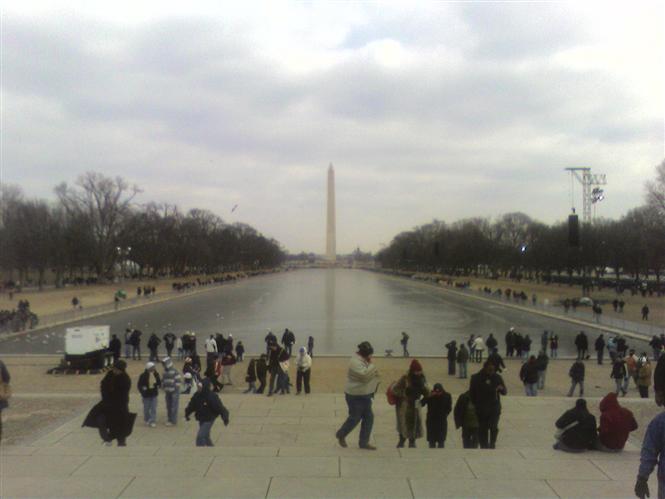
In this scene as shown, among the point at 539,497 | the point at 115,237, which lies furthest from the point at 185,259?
the point at 539,497

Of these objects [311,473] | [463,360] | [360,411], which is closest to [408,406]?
[360,411]

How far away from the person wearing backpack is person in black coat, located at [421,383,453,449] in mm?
175

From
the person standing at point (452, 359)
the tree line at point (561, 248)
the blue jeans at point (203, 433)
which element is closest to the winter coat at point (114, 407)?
the blue jeans at point (203, 433)

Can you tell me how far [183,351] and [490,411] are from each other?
17.5 meters

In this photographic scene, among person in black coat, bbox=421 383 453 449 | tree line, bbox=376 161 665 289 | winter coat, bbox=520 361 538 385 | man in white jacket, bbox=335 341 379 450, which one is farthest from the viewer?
tree line, bbox=376 161 665 289

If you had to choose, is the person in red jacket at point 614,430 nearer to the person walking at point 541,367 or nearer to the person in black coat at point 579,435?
the person in black coat at point 579,435

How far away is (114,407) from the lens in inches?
330

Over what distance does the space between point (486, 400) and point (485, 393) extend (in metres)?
0.11

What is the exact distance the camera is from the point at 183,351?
24.3m

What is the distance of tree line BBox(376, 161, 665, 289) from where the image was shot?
6481cm

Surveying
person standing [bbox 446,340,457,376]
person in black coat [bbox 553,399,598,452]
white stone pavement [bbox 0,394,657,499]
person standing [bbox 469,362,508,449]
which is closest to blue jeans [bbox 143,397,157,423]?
white stone pavement [bbox 0,394,657,499]

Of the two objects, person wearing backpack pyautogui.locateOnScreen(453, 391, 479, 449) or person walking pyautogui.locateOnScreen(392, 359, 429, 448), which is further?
person wearing backpack pyautogui.locateOnScreen(453, 391, 479, 449)

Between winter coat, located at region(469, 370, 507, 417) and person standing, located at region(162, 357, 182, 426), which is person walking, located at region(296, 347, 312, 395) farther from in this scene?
winter coat, located at region(469, 370, 507, 417)

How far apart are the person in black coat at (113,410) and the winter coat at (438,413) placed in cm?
421
